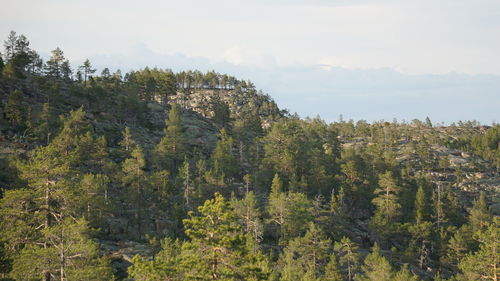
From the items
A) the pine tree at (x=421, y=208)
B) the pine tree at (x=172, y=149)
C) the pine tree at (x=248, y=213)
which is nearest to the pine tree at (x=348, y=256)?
the pine tree at (x=248, y=213)

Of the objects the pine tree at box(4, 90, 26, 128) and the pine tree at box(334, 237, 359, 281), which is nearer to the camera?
the pine tree at box(334, 237, 359, 281)

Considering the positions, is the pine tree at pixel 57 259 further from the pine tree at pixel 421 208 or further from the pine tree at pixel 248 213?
the pine tree at pixel 421 208

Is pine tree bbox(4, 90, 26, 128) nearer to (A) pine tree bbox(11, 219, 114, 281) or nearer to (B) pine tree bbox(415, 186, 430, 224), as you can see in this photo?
(A) pine tree bbox(11, 219, 114, 281)

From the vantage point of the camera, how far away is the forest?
1070 inches

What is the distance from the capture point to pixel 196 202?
67125 millimetres

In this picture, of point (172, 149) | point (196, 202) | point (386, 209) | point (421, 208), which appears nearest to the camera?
point (196, 202)

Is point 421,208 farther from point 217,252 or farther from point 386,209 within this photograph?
point 217,252

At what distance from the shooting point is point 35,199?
29.1 m

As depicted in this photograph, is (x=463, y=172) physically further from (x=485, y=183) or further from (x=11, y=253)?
(x=11, y=253)

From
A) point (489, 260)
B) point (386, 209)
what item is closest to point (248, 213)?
point (386, 209)

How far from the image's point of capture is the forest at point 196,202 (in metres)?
27.2

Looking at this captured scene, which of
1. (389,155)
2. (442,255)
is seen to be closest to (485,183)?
(389,155)

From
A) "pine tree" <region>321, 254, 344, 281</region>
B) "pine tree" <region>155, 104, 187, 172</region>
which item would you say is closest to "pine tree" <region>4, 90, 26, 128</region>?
"pine tree" <region>155, 104, 187, 172</region>

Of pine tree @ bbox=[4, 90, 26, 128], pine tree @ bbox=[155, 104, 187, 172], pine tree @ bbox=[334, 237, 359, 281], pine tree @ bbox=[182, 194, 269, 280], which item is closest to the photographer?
pine tree @ bbox=[182, 194, 269, 280]
